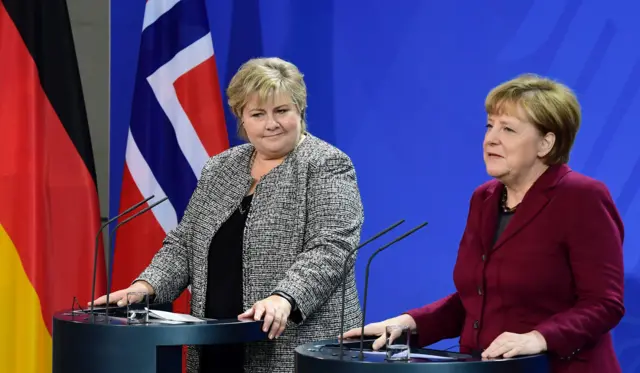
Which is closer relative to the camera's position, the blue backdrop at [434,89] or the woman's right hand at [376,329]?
the woman's right hand at [376,329]

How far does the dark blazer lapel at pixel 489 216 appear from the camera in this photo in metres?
2.37

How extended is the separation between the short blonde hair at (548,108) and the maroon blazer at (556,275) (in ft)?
0.18

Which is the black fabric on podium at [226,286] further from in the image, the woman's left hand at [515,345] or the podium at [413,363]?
the woman's left hand at [515,345]

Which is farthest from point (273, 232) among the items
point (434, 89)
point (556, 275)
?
point (434, 89)

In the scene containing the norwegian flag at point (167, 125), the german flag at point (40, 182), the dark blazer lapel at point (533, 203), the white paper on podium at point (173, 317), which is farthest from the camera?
the norwegian flag at point (167, 125)

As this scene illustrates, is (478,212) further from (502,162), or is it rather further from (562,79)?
(562,79)

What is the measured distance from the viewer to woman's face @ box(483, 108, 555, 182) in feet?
7.65

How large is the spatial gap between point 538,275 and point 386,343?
1.20ft

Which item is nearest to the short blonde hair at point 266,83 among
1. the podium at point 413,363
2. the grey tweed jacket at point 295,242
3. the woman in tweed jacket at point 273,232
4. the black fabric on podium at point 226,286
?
the woman in tweed jacket at point 273,232

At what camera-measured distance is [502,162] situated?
2.35 metres

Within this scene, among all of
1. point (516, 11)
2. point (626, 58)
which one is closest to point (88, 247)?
point (516, 11)

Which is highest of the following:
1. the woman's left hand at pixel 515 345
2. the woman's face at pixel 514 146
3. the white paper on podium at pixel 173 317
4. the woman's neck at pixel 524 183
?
the woman's face at pixel 514 146

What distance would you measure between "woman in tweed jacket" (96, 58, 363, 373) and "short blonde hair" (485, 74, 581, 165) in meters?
0.70

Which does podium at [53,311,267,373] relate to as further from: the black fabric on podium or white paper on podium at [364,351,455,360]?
white paper on podium at [364,351,455,360]
